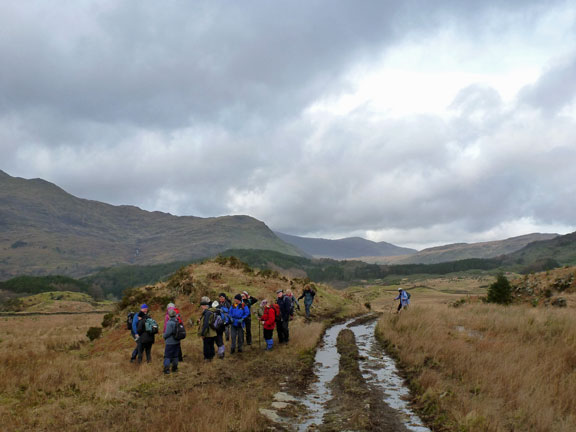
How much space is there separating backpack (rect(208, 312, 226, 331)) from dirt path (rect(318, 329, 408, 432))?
203 inches

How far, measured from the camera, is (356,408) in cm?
Answer: 945

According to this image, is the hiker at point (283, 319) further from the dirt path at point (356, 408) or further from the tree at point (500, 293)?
the tree at point (500, 293)

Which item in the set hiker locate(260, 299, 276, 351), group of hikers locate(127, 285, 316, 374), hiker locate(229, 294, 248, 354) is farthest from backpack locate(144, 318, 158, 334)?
hiker locate(260, 299, 276, 351)

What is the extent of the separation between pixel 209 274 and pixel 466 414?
26358mm

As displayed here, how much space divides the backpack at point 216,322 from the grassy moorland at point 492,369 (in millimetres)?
7327

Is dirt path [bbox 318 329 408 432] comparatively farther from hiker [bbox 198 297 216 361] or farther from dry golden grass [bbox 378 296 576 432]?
hiker [bbox 198 297 216 361]

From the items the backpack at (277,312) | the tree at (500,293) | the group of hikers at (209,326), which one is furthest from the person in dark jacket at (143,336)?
the tree at (500,293)

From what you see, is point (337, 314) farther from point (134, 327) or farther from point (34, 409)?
point (34, 409)

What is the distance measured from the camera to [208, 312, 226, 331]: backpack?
15205mm

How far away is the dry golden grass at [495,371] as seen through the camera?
830 cm

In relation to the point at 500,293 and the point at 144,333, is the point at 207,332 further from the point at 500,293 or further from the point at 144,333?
the point at 500,293

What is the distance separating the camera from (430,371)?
1201 cm

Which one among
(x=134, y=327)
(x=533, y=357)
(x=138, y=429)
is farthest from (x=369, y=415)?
(x=134, y=327)

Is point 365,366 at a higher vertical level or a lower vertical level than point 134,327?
lower
